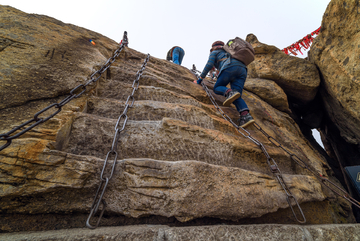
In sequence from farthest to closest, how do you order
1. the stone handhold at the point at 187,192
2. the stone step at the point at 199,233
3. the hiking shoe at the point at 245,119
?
1. the hiking shoe at the point at 245,119
2. the stone handhold at the point at 187,192
3. the stone step at the point at 199,233

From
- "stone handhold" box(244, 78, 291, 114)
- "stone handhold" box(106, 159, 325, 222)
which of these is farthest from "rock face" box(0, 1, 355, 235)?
"stone handhold" box(244, 78, 291, 114)

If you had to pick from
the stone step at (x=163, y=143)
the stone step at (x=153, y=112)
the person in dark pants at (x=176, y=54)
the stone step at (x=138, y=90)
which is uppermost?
the person in dark pants at (x=176, y=54)

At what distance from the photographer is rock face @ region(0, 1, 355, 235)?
139 cm

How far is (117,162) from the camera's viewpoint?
1678 mm

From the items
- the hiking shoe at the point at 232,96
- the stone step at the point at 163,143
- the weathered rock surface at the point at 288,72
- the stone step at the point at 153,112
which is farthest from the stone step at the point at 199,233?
the weathered rock surface at the point at 288,72

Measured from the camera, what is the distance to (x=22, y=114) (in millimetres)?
1786

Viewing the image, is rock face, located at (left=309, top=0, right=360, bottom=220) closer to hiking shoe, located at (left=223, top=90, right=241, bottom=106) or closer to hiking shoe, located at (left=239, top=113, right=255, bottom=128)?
hiking shoe, located at (left=239, top=113, right=255, bottom=128)

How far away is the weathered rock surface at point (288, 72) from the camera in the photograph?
529 centimetres

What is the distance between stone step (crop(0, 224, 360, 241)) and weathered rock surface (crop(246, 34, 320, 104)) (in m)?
4.84

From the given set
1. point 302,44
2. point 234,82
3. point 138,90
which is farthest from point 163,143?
point 302,44

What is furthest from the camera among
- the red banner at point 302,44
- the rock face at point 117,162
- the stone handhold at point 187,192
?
the red banner at point 302,44

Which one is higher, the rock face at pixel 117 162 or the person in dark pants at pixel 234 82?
the person in dark pants at pixel 234 82

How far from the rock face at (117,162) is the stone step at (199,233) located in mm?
202

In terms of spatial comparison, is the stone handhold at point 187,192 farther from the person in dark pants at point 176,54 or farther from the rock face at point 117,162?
the person in dark pants at point 176,54
